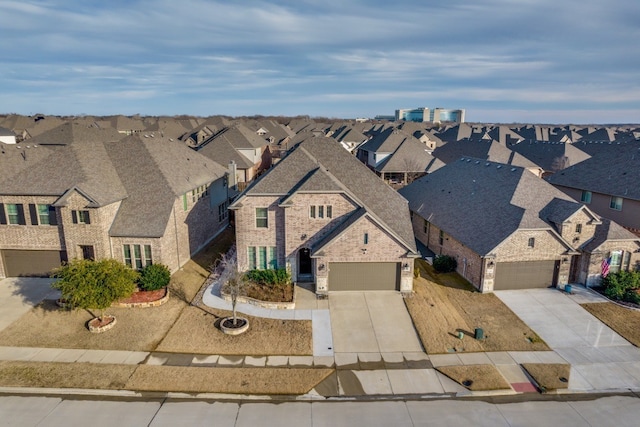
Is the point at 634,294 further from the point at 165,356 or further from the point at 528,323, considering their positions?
the point at 165,356

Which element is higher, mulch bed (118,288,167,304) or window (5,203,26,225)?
window (5,203,26,225)

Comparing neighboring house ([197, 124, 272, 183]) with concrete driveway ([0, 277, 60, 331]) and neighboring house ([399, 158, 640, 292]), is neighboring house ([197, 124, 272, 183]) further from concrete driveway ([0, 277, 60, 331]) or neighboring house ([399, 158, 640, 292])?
neighboring house ([399, 158, 640, 292])

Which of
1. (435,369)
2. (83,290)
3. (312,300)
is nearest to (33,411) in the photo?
(83,290)

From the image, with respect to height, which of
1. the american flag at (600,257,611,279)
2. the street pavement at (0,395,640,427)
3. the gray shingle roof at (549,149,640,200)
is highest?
the gray shingle roof at (549,149,640,200)

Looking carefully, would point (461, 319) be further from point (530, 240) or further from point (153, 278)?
point (153, 278)

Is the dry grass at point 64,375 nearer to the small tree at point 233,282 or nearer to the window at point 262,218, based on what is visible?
the small tree at point 233,282

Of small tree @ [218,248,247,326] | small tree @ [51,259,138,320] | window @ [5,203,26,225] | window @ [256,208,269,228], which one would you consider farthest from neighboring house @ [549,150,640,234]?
window @ [5,203,26,225]

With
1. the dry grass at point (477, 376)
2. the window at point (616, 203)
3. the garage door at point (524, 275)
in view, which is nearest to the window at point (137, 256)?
the dry grass at point (477, 376)
